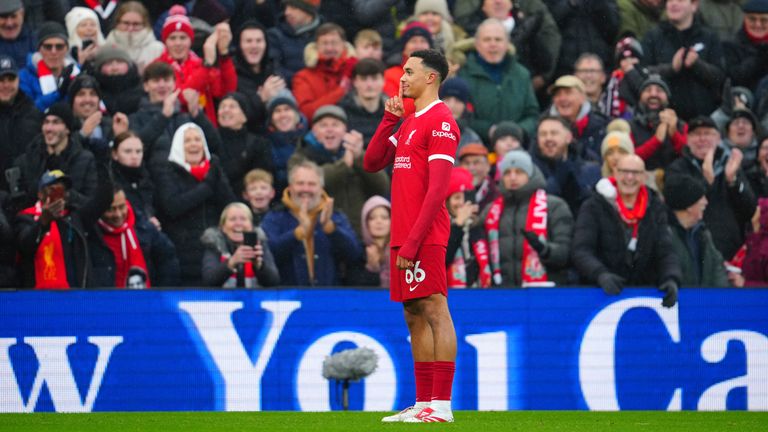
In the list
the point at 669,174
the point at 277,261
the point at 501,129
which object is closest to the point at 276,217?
the point at 277,261

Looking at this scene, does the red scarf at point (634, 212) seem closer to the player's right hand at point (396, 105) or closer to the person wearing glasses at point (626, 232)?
the person wearing glasses at point (626, 232)

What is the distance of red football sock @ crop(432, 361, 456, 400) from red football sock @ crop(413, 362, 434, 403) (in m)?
0.11

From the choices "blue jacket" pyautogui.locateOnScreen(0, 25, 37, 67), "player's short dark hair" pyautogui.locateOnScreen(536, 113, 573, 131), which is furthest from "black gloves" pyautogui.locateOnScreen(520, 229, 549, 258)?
"blue jacket" pyautogui.locateOnScreen(0, 25, 37, 67)

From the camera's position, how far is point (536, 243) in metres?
14.1

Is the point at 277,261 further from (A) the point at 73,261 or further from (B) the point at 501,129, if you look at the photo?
(B) the point at 501,129

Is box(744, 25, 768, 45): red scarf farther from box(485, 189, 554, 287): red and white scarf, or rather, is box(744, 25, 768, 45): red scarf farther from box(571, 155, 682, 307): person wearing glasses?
box(485, 189, 554, 287): red and white scarf

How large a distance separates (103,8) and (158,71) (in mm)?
2456

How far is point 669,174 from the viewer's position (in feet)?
51.2

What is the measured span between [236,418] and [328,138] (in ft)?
19.1

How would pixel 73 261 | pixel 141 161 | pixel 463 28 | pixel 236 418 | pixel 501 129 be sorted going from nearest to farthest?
pixel 236 418, pixel 73 261, pixel 141 161, pixel 501 129, pixel 463 28

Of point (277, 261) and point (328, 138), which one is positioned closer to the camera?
point (277, 261)

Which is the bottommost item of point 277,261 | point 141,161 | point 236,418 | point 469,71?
point 236,418

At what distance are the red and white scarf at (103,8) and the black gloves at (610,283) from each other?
7343 millimetres

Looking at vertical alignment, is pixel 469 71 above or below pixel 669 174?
above
